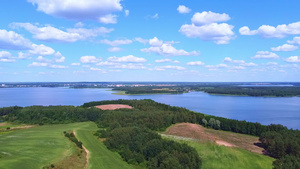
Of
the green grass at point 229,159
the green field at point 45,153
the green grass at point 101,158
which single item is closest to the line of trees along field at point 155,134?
the green grass at point 101,158

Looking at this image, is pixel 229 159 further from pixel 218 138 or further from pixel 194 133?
pixel 194 133

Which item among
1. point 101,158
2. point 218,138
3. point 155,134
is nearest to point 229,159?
point 218,138

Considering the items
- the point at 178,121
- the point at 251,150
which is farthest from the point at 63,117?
the point at 251,150

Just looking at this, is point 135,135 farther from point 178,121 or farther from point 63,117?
point 63,117

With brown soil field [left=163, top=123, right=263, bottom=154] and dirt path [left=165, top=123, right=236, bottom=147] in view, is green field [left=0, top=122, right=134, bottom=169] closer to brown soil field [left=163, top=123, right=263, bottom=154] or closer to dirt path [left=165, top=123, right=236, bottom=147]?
dirt path [left=165, top=123, right=236, bottom=147]

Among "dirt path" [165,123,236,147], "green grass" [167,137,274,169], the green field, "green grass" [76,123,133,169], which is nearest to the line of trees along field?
"green grass" [76,123,133,169]

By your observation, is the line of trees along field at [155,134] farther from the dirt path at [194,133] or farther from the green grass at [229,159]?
the dirt path at [194,133]
